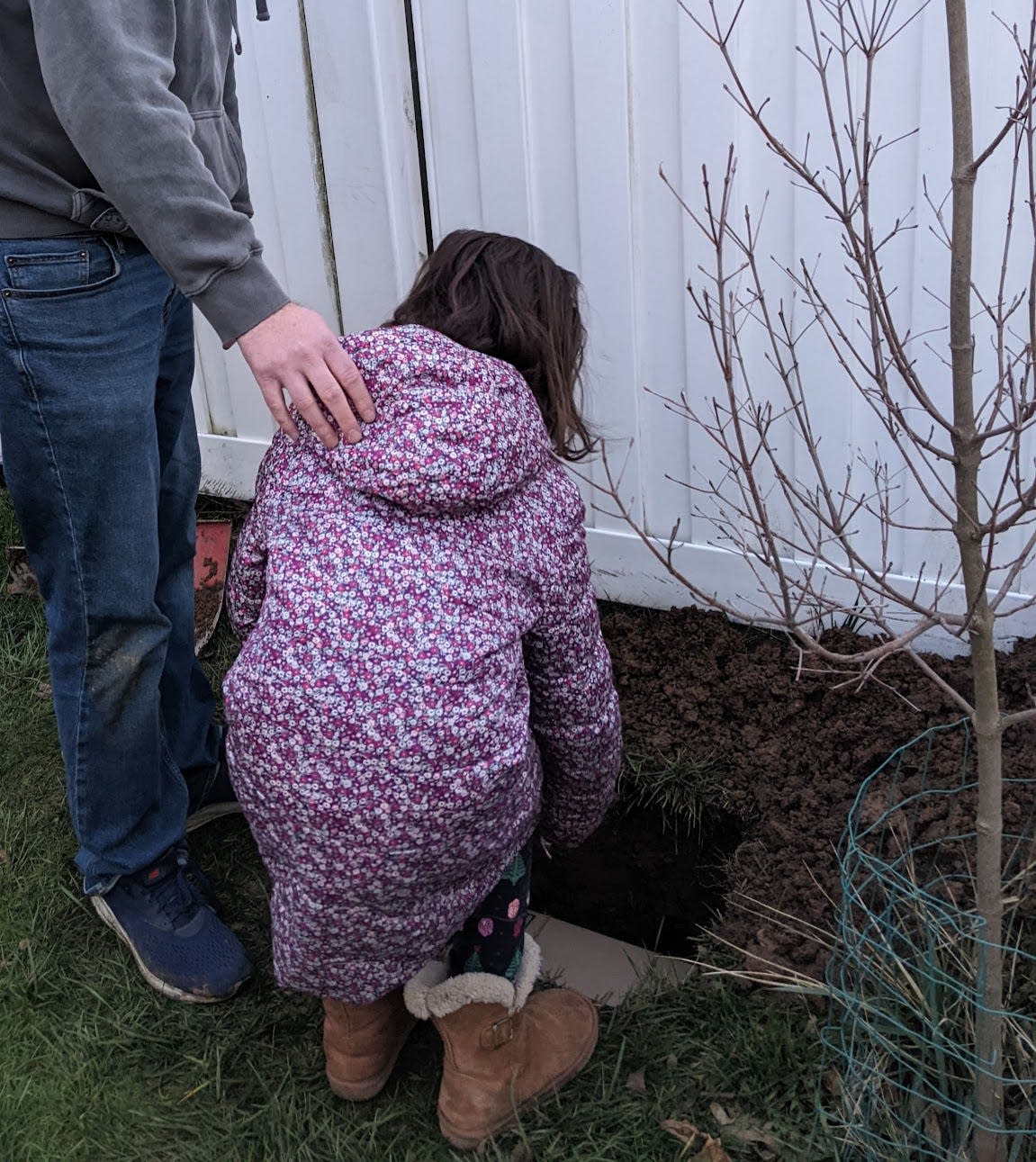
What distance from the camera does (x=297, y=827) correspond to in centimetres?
167

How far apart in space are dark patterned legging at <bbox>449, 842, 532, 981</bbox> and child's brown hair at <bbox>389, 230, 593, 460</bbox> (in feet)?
2.44

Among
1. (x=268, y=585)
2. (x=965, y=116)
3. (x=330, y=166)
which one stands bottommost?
(x=268, y=585)

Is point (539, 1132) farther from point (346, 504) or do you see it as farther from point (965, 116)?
point (965, 116)

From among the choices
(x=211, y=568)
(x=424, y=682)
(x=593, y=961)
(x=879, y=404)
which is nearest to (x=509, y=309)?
(x=424, y=682)

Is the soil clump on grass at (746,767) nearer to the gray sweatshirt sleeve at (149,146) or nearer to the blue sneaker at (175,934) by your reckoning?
the blue sneaker at (175,934)

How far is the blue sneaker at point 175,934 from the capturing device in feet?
7.34

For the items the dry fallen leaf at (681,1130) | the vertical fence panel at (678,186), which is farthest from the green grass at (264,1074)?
the vertical fence panel at (678,186)

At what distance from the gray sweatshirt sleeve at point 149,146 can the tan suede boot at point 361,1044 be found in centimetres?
108

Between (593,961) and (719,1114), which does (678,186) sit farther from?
(719,1114)

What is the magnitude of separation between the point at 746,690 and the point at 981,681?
4.15ft

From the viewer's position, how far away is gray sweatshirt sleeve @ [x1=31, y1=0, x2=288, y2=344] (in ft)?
5.19

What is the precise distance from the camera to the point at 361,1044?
1965mm

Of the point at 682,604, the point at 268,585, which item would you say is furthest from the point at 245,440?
the point at 268,585

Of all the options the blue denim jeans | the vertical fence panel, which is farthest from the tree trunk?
the blue denim jeans
